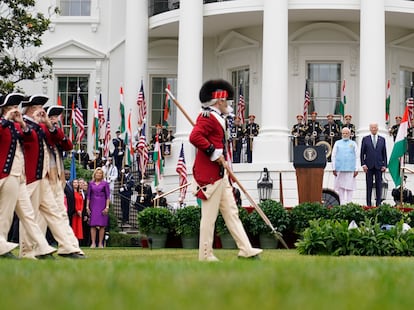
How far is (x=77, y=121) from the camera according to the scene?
107 feet

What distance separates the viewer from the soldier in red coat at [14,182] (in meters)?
11.3

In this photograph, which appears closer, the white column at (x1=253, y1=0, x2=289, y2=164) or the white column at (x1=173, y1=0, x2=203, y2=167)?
the white column at (x1=253, y1=0, x2=289, y2=164)

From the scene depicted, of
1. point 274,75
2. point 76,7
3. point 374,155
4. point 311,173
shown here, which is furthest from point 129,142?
point 311,173

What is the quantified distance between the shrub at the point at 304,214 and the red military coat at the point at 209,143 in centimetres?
701

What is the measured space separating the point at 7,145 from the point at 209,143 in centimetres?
235

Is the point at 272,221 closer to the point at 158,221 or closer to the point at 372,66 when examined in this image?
the point at 158,221

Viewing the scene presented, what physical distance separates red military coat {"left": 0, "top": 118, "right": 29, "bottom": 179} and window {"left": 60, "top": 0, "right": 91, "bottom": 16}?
1103 inches

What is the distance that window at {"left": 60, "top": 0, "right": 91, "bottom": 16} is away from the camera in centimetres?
3888

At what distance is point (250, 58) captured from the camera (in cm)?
3478

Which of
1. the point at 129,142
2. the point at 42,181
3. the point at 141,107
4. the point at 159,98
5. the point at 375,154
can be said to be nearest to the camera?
the point at 42,181

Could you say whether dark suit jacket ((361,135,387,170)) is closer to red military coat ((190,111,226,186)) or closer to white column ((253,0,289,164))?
white column ((253,0,289,164))

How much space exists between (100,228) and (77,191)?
105 cm

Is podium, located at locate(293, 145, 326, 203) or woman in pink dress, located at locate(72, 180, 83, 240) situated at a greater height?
podium, located at locate(293, 145, 326, 203)

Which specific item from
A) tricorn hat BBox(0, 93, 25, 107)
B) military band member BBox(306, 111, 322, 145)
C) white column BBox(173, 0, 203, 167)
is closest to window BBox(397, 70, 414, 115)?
military band member BBox(306, 111, 322, 145)
